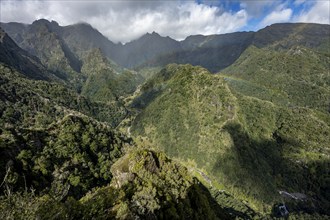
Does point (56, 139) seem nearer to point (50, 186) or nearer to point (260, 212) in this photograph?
point (50, 186)

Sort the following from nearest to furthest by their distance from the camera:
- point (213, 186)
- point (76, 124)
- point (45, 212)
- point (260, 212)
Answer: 1. point (45, 212)
2. point (76, 124)
3. point (260, 212)
4. point (213, 186)

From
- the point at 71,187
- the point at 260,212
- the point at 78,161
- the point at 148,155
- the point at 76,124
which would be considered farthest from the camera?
the point at 260,212

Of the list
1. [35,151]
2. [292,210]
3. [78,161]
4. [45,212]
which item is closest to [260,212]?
[292,210]

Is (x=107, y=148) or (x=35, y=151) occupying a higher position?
(x=35, y=151)

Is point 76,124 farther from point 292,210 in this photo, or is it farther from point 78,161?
point 292,210

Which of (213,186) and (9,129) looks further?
(213,186)

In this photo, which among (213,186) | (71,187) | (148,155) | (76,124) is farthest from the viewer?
(213,186)

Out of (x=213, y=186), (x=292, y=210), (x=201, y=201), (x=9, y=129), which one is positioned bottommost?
(x=292, y=210)

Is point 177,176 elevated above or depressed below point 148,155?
below

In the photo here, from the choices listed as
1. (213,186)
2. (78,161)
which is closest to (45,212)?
(78,161)
